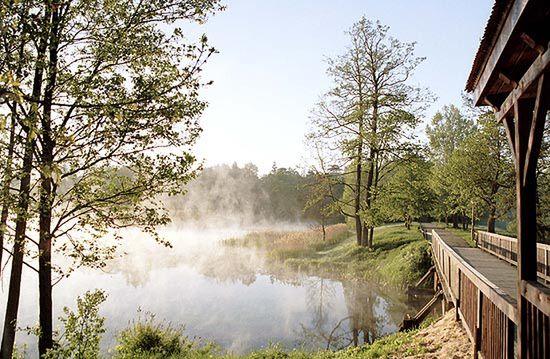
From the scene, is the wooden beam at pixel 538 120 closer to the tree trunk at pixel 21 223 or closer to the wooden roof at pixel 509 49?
the wooden roof at pixel 509 49

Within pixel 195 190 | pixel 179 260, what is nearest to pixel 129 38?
pixel 179 260

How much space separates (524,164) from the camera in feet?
16.0

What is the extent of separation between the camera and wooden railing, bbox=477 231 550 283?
10523mm

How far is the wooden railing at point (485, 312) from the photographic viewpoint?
539cm

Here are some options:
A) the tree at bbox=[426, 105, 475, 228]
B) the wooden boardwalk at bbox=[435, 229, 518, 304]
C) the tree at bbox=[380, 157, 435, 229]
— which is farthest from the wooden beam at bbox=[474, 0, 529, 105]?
the tree at bbox=[426, 105, 475, 228]

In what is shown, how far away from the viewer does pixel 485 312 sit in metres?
6.61

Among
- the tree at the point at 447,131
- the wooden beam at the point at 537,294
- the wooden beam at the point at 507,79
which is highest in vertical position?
the tree at the point at 447,131

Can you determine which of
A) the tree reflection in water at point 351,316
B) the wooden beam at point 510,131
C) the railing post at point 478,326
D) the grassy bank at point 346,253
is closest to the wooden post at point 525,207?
the wooden beam at point 510,131

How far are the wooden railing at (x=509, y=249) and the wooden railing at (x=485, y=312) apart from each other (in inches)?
97.3

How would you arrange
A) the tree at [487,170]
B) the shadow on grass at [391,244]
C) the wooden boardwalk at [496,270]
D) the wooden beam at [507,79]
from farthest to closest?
the shadow on grass at [391,244] < the tree at [487,170] < the wooden boardwalk at [496,270] < the wooden beam at [507,79]

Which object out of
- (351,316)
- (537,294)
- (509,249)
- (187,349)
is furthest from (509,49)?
(351,316)

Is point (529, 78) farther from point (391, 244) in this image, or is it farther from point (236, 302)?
point (391, 244)

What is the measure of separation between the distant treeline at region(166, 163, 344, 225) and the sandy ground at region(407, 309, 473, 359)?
130 ft

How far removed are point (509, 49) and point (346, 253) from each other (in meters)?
23.1
